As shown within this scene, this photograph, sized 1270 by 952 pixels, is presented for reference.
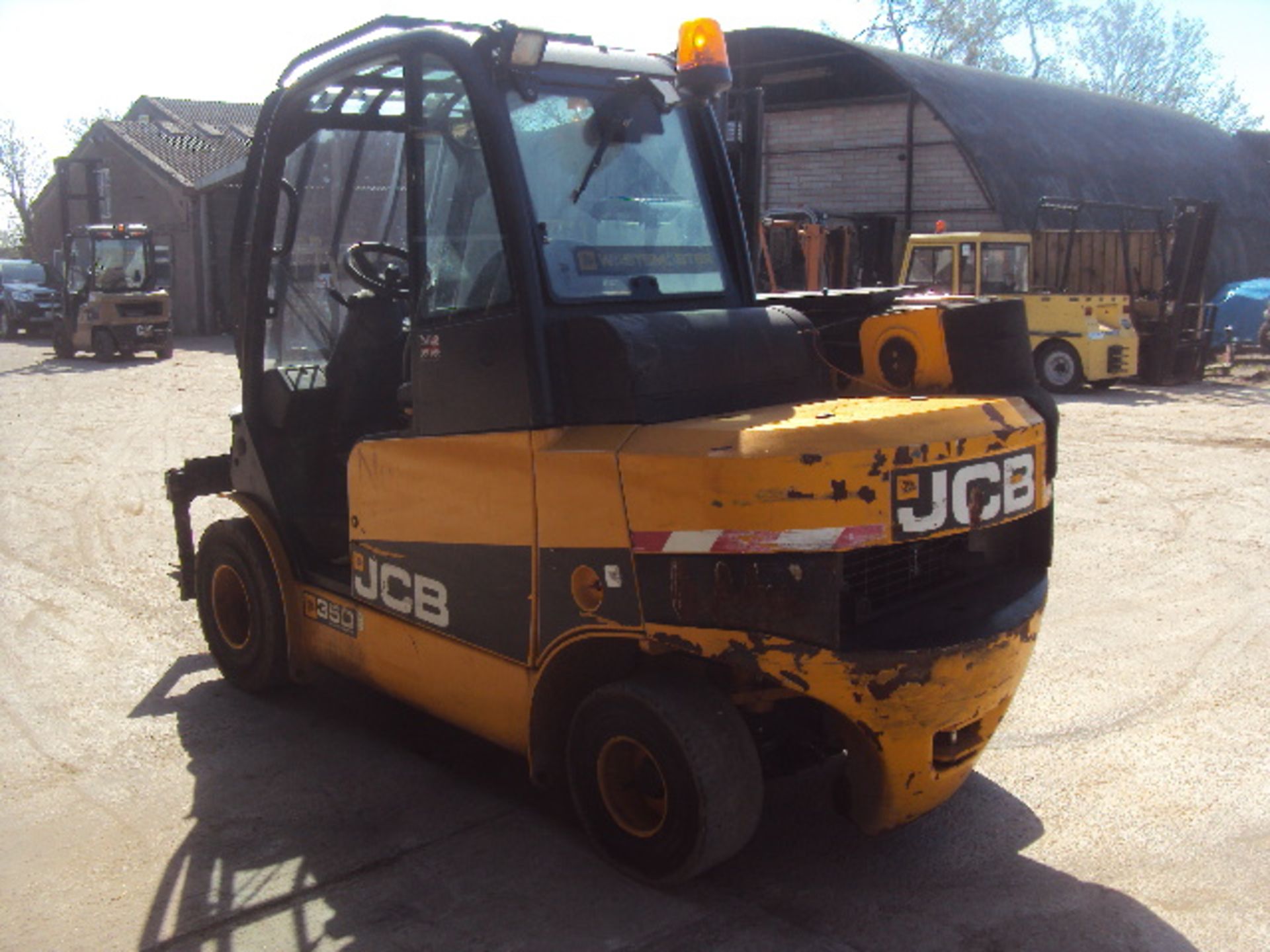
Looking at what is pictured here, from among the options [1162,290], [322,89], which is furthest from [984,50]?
[322,89]

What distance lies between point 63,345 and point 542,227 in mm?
24204

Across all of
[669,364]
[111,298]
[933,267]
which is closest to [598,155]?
[669,364]

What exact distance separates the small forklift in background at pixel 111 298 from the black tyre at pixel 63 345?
0.01 m

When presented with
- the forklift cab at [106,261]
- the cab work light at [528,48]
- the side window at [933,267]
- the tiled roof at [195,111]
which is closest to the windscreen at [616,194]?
the cab work light at [528,48]

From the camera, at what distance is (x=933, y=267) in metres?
18.2

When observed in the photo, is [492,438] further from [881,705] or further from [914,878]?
[914,878]


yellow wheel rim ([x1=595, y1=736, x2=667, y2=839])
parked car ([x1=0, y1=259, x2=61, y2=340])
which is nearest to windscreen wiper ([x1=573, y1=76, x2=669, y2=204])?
yellow wheel rim ([x1=595, y1=736, x2=667, y2=839])

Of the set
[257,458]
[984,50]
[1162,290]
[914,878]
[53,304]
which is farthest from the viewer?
[984,50]

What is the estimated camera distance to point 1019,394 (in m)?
4.16

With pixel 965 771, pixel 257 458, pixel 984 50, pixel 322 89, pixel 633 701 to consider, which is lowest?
pixel 965 771

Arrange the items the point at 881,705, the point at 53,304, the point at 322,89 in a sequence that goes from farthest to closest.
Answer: the point at 53,304
the point at 322,89
the point at 881,705

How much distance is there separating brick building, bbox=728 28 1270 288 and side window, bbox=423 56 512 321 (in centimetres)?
2032

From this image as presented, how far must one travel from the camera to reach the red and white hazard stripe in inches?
132

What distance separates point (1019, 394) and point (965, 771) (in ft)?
4.13
